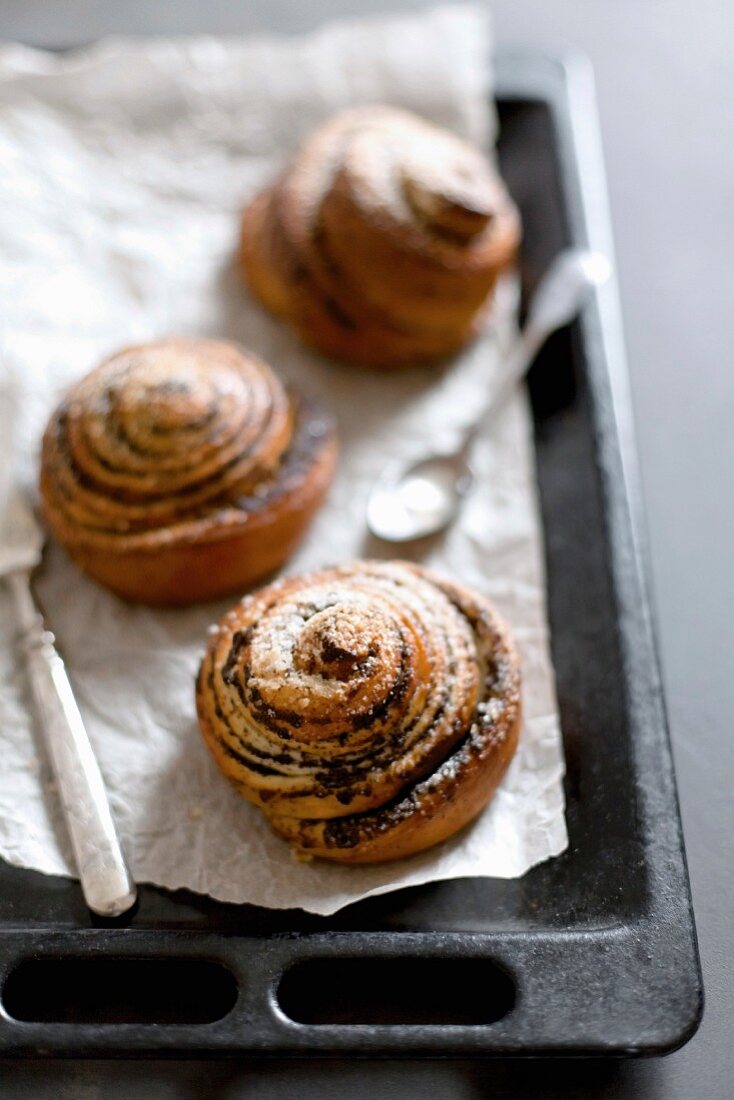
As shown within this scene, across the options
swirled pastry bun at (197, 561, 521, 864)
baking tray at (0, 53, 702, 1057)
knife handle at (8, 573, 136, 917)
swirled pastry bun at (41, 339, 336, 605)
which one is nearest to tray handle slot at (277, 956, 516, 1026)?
baking tray at (0, 53, 702, 1057)

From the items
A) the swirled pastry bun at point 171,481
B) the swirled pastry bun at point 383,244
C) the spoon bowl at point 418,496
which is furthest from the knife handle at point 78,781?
the swirled pastry bun at point 383,244

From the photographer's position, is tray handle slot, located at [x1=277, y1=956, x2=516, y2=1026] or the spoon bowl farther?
the spoon bowl

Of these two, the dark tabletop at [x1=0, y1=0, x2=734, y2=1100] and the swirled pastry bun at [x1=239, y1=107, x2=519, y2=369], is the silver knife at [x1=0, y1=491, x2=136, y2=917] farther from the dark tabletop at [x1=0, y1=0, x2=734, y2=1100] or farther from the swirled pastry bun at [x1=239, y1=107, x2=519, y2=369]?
the swirled pastry bun at [x1=239, y1=107, x2=519, y2=369]

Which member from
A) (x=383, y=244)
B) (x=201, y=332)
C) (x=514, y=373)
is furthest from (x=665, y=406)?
(x=201, y=332)

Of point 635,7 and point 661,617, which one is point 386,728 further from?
point 635,7

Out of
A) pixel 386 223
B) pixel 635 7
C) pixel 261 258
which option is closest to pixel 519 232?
pixel 386 223
